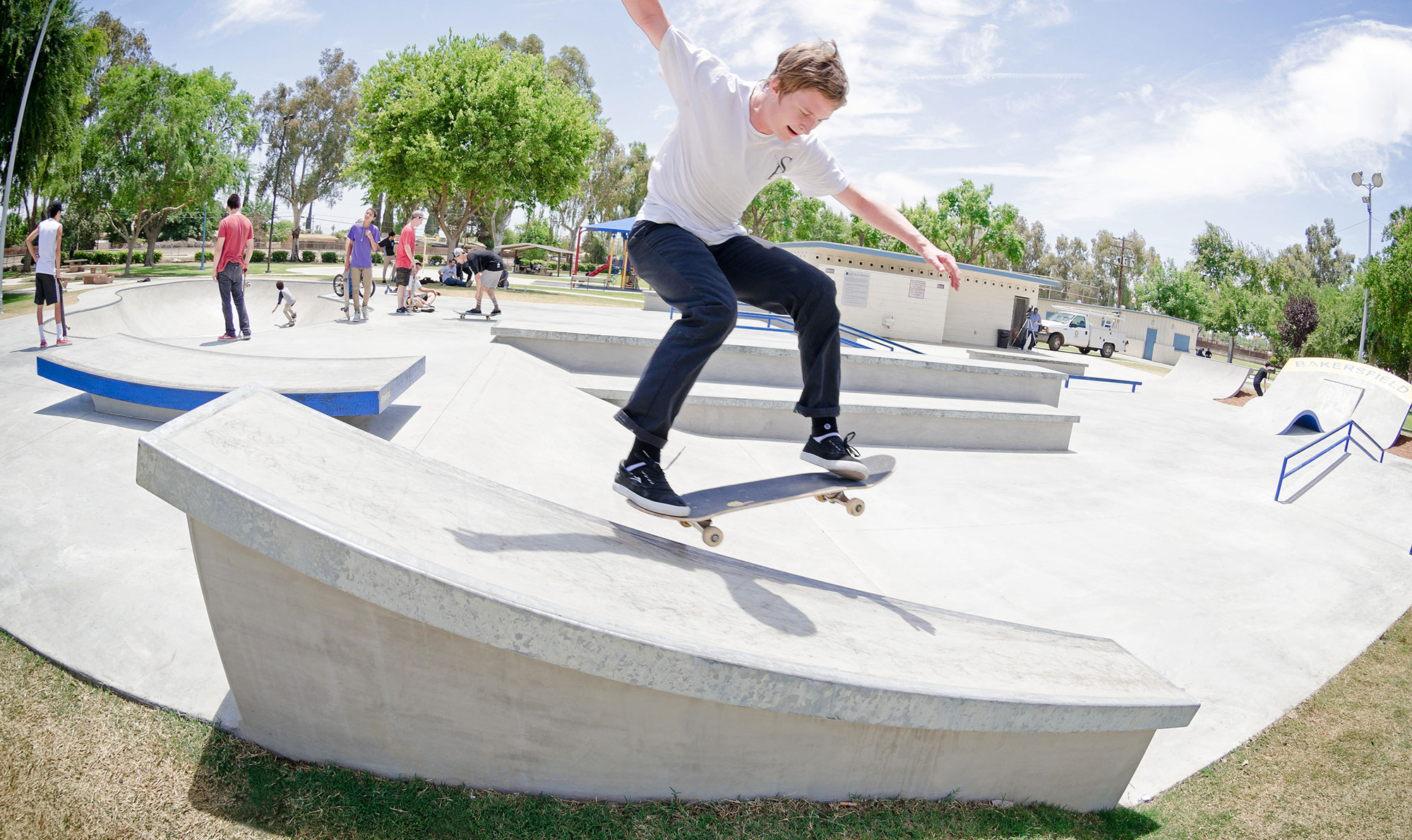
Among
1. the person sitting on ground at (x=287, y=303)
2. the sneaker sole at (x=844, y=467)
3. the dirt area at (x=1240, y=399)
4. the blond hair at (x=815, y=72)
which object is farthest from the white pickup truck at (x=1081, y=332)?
the blond hair at (x=815, y=72)

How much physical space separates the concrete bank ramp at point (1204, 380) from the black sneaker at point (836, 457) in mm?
25616

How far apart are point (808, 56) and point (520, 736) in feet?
8.53

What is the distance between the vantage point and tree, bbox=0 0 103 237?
72.6 ft

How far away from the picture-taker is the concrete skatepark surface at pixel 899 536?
322 centimetres

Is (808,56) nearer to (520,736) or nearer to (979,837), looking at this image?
(520,736)

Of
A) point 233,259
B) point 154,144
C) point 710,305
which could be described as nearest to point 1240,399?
point 710,305

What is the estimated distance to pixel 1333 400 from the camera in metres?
17.4

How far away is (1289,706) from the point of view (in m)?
4.39

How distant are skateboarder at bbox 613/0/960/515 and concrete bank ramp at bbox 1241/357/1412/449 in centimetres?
1809

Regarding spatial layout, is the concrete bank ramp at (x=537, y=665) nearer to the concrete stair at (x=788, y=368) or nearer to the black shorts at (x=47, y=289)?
the concrete stair at (x=788, y=368)

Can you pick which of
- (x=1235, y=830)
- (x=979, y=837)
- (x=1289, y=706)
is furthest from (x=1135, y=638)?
(x=979, y=837)

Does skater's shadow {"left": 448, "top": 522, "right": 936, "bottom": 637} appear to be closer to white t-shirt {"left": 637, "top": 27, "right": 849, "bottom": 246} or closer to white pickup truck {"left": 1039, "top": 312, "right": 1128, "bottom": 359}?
white t-shirt {"left": 637, "top": 27, "right": 849, "bottom": 246}

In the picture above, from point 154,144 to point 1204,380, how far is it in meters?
48.2

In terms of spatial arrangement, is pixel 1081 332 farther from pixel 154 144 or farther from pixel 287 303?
pixel 154 144
